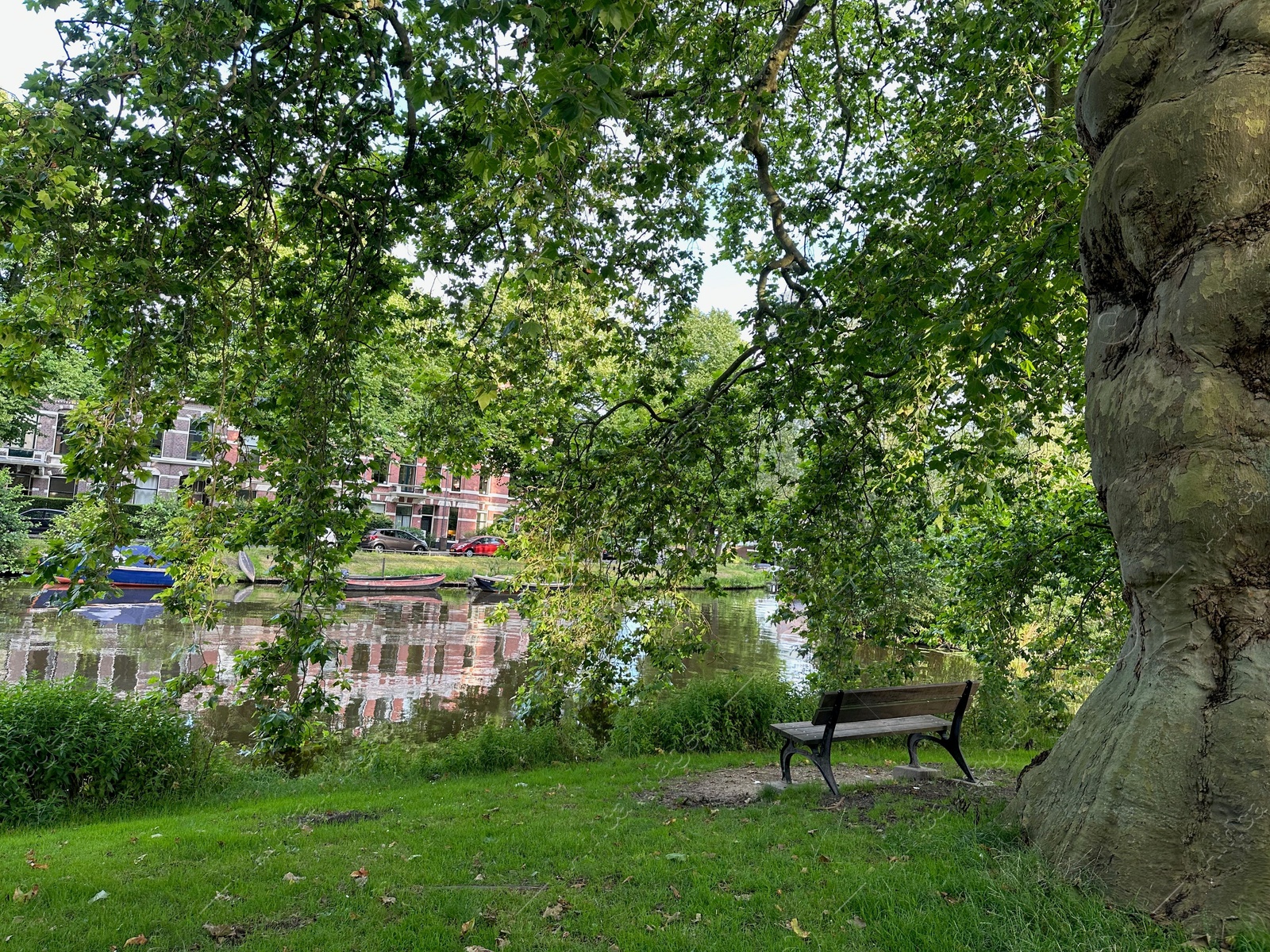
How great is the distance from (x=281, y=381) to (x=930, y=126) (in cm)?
799

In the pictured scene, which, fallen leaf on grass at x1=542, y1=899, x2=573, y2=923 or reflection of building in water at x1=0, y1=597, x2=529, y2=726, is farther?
reflection of building in water at x1=0, y1=597, x2=529, y2=726

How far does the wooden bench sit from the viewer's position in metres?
6.85

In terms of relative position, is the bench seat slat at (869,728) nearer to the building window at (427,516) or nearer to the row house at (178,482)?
the row house at (178,482)

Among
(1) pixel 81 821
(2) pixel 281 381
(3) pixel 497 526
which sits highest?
(2) pixel 281 381

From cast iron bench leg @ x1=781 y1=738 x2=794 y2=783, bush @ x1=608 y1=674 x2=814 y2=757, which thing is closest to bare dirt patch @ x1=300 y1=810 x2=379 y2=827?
cast iron bench leg @ x1=781 y1=738 x2=794 y2=783

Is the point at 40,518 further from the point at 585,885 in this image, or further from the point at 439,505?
the point at 585,885

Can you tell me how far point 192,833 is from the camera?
6066mm

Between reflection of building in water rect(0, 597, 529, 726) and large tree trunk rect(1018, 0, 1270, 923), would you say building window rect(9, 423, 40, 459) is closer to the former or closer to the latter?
reflection of building in water rect(0, 597, 529, 726)

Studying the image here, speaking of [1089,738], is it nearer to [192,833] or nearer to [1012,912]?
[1012,912]

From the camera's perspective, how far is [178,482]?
27.2 meters

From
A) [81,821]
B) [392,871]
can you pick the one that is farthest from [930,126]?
[81,821]

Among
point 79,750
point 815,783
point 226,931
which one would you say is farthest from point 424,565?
point 226,931

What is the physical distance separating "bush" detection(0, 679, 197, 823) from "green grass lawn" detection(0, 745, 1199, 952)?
1.78 m

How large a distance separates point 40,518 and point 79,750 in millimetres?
28537
